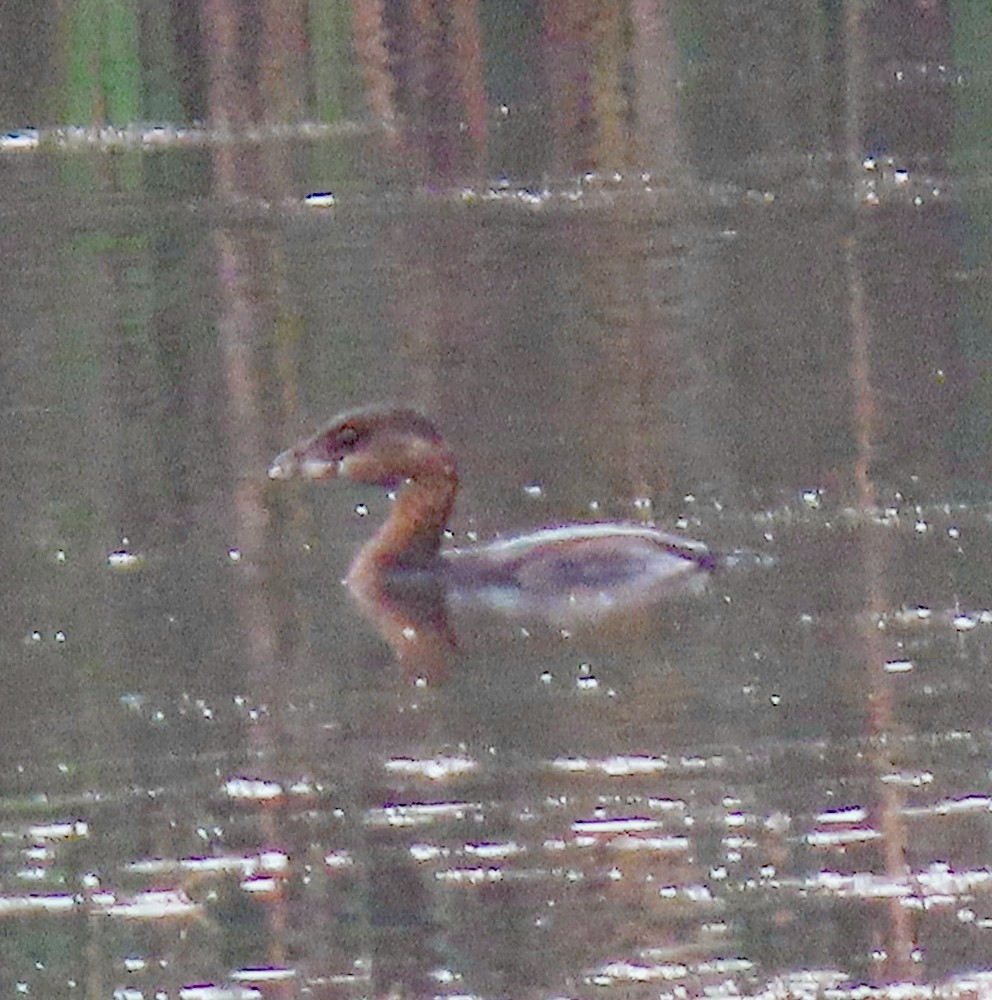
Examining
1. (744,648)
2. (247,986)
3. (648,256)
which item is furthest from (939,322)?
(247,986)

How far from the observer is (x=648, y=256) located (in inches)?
116

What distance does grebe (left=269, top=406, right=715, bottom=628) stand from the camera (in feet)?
6.44

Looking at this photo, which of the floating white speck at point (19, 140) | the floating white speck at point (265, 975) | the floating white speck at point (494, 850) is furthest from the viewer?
the floating white speck at point (19, 140)

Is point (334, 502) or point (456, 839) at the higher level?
point (334, 502)

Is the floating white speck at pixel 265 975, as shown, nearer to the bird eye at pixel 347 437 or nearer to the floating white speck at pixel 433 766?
the floating white speck at pixel 433 766

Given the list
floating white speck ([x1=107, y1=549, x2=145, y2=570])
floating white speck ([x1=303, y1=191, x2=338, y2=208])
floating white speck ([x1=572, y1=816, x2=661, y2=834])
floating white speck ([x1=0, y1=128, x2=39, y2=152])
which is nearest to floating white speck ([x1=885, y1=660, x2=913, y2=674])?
floating white speck ([x1=572, y1=816, x2=661, y2=834])

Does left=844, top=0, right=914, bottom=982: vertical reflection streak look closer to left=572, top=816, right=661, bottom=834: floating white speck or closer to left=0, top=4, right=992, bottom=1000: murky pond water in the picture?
left=0, top=4, right=992, bottom=1000: murky pond water

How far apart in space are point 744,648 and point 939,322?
971 millimetres

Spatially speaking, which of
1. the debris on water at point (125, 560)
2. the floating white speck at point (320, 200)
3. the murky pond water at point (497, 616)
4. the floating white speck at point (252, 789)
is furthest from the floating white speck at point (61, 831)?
the floating white speck at point (320, 200)

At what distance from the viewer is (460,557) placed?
203 centimetres

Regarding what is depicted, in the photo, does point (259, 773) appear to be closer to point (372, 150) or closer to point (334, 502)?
point (334, 502)

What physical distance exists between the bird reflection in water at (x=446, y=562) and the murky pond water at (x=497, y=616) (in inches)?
1.0

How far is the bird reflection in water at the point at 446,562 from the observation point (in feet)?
6.40

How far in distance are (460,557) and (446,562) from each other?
0.01m
